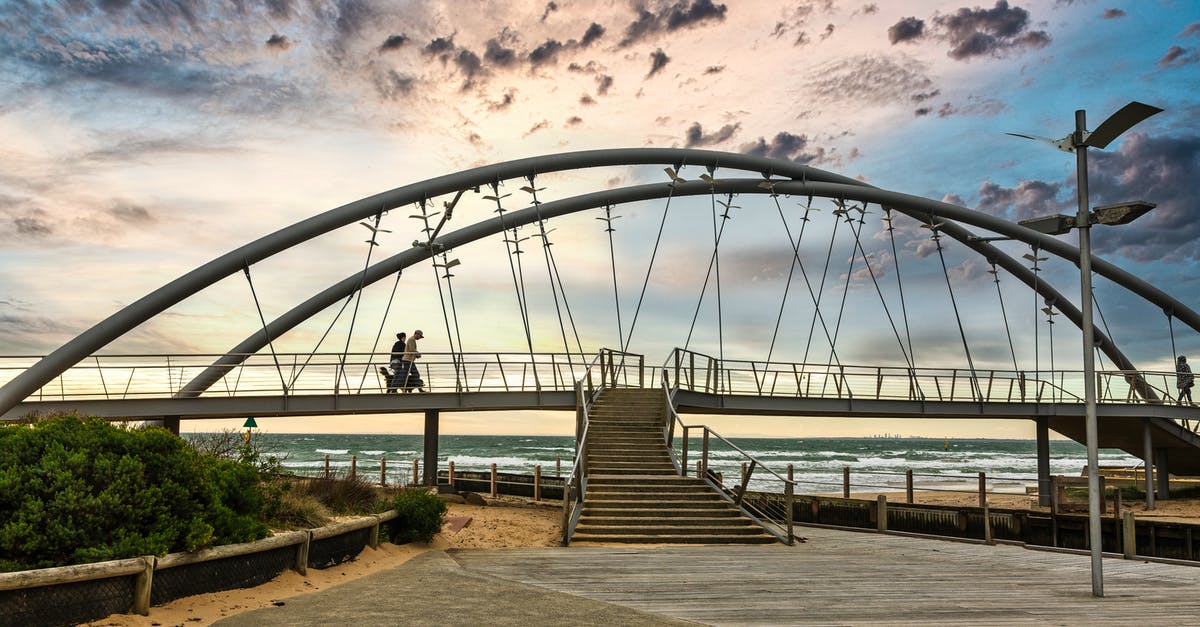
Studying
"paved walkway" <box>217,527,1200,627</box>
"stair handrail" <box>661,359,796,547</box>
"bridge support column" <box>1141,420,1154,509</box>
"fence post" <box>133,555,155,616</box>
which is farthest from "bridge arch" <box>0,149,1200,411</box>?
"fence post" <box>133,555,155,616</box>

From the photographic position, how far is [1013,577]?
37.0 ft

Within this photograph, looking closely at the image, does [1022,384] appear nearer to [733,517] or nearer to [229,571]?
[733,517]

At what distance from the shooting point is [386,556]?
12766 millimetres

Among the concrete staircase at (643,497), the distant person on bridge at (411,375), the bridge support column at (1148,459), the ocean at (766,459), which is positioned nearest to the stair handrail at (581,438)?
the concrete staircase at (643,497)

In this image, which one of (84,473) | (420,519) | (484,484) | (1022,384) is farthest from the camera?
(1022,384)

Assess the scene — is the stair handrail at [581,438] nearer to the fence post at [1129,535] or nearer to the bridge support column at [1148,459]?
→ the fence post at [1129,535]

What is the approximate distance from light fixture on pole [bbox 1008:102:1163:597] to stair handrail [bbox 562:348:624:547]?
740cm

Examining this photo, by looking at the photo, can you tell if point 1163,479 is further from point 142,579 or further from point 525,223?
point 142,579

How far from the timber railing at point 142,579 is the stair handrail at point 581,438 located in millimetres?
4997

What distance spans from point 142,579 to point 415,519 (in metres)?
6.49

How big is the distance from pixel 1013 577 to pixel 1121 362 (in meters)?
30.9

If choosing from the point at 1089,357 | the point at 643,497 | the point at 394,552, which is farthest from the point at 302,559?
the point at 1089,357

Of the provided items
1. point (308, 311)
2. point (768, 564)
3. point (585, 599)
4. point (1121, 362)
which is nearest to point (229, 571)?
point (585, 599)

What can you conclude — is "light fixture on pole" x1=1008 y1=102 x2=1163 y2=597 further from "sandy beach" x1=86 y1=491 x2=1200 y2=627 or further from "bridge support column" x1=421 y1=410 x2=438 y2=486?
"bridge support column" x1=421 y1=410 x2=438 y2=486
